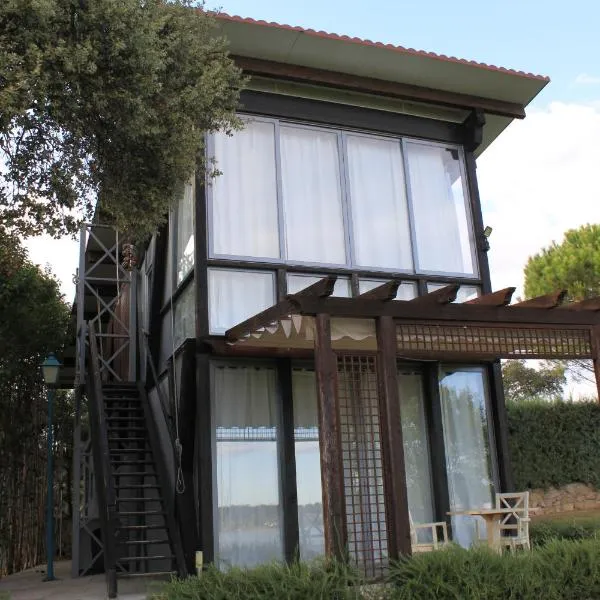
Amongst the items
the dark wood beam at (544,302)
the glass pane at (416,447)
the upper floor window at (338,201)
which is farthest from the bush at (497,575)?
the upper floor window at (338,201)

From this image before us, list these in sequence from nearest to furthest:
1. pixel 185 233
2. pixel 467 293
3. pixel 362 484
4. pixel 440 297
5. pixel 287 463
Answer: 1. pixel 440 297
2. pixel 362 484
3. pixel 287 463
4. pixel 185 233
5. pixel 467 293

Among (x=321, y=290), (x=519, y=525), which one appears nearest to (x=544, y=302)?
(x=321, y=290)

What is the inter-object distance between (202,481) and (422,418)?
2.93 meters

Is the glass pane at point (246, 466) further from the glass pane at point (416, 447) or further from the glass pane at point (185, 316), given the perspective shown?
the glass pane at point (416, 447)

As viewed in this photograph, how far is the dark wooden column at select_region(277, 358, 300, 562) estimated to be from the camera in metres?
7.91

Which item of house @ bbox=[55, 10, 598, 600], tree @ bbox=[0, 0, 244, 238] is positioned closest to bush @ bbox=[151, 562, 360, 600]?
house @ bbox=[55, 10, 598, 600]

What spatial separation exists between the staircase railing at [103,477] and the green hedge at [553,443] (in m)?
7.41

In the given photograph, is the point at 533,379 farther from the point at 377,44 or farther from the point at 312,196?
the point at 377,44

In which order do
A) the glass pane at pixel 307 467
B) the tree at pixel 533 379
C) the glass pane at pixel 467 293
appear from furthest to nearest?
1. the tree at pixel 533 379
2. the glass pane at pixel 467 293
3. the glass pane at pixel 307 467

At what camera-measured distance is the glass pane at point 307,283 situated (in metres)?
8.67

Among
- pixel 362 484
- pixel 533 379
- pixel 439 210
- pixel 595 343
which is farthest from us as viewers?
pixel 533 379

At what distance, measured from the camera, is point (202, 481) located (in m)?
7.70

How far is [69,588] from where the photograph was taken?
343 inches

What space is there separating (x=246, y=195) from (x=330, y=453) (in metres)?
4.11
